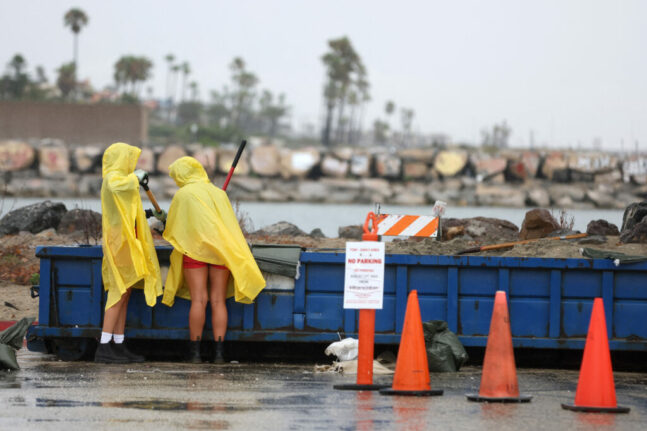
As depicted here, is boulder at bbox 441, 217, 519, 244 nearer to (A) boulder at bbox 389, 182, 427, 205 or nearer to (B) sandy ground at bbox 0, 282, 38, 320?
(B) sandy ground at bbox 0, 282, 38, 320

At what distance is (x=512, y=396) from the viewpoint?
26.0 feet

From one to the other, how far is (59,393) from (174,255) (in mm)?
2169

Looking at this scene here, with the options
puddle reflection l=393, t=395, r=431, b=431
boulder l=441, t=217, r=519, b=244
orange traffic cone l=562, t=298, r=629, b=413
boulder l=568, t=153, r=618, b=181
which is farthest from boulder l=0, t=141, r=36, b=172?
orange traffic cone l=562, t=298, r=629, b=413

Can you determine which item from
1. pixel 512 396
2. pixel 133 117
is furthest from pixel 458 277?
pixel 133 117

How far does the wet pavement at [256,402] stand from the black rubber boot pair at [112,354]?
167mm

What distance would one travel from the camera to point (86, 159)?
103 metres

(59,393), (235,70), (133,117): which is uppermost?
(235,70)

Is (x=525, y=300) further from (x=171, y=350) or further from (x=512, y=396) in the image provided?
(x=171, y=350)

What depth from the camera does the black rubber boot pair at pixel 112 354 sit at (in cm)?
984

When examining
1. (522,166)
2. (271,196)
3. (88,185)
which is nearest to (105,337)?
(88,185)

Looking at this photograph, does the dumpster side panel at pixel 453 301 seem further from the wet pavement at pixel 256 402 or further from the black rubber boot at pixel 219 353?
the wet pavement at pixel 256 402

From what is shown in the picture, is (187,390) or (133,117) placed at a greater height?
(133,117)

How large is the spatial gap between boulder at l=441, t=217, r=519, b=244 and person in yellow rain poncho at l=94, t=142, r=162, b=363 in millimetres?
9889

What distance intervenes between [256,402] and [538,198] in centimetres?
9831
